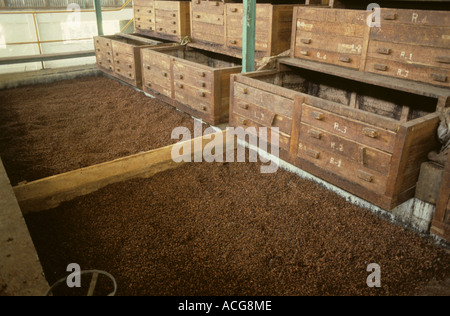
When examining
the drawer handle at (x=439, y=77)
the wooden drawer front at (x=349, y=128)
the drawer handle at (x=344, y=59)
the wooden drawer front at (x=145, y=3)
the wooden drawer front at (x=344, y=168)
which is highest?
the wooden drawer front at (x=145, y=3)

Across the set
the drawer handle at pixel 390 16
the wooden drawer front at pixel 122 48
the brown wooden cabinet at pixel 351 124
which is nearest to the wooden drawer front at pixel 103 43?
the wooden drawer front at pixel 122 48

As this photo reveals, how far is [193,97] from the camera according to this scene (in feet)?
15.2

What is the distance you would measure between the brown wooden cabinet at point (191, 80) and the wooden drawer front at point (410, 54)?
1.72 m

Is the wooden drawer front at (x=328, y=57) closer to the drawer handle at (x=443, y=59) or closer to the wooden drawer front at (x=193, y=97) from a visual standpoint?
the drawer handle at (x=443, y=59)

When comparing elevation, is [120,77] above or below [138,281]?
above

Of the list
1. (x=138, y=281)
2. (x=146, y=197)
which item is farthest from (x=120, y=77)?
(x=138, y=281)

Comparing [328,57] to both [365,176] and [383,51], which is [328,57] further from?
[365,176]

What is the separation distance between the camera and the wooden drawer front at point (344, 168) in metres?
2.63

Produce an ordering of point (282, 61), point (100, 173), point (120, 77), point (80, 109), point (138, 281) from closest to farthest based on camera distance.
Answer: point (138, 281) → point (100, 173) → point (282, 61) → point (80, 109) → point (120, 77)

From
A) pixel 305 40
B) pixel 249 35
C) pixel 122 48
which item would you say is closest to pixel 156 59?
pixel 122 48

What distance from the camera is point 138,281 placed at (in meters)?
2.26

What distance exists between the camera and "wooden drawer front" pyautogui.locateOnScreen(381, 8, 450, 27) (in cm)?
262

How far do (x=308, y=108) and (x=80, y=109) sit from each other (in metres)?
3.88

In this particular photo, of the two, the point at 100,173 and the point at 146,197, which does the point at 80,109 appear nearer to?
the point at 100,173
